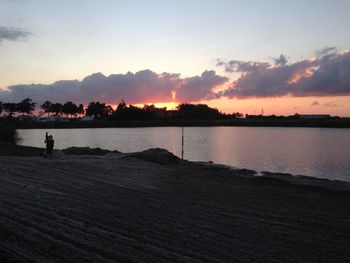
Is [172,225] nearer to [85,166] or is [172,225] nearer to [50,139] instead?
[85,166]

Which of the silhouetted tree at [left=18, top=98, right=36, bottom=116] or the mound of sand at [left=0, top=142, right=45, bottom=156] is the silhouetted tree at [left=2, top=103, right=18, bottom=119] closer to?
the silhouetted tree at [left=18, top=98, right=36, bottom=116]

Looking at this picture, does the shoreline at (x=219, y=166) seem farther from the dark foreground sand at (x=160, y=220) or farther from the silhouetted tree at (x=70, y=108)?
the silhouetted tree at (x=70, y=108)

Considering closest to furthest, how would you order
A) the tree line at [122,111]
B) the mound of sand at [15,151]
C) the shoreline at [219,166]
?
the shoreline at [219,166]
the mound of sand at [15,151]
the tree line at [122,111]

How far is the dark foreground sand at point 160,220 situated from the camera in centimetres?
782

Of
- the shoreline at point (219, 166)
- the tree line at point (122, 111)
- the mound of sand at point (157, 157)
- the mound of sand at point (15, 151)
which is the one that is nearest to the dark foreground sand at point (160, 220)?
the shoreline at point (219, 166)

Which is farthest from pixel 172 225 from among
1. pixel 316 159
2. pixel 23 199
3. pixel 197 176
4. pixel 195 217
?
pixel 316 159

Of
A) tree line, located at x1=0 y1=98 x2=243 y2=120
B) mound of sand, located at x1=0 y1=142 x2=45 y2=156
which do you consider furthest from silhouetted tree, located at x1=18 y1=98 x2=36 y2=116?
mound of sand, located at x1=0 y1=142 x2=45 y2=156

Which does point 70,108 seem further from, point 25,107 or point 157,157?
point 157,157

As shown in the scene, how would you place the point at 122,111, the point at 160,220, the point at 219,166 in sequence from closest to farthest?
1. the point at 160,220
2. the point at 219,166
3. the point at 122,111

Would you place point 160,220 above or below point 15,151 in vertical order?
below

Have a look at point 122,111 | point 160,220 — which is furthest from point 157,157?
point 122,111

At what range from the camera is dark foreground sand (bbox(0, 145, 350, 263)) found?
7820mm

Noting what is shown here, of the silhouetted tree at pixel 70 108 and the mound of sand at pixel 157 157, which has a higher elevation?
the silhouetted tree at pixel 70 108

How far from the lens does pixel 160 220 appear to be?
33.2 ft
